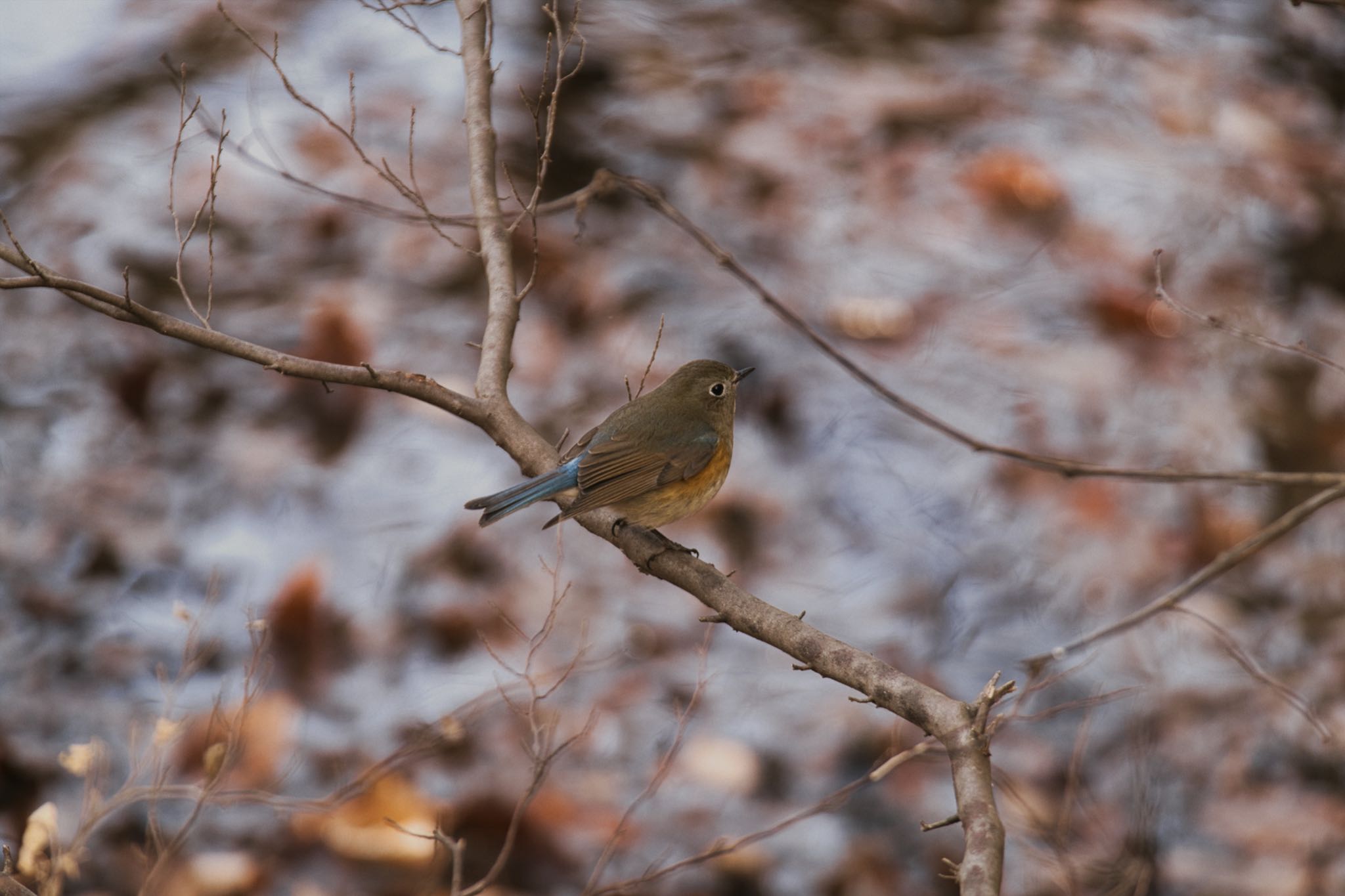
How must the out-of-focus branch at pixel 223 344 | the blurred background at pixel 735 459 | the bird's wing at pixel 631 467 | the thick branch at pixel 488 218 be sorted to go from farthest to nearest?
1. the blurred background at pixel 735 459
2. the bird's wing at pixel 631 467
3. the thick branch at pixel 488 218
4. the out-of-focus branch at pixel 223 344

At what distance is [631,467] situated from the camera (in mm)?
3537

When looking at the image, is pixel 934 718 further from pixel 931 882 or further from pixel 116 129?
pixel 116 129

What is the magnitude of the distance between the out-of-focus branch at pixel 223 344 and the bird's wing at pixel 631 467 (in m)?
0.51

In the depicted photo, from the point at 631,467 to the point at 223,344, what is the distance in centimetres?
129

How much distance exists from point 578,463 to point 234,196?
3391 millimetres

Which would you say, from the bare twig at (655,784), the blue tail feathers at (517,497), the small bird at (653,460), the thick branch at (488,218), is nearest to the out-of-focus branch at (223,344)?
the thick branch at (488,218)

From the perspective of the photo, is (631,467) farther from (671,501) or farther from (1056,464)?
(1056,464)

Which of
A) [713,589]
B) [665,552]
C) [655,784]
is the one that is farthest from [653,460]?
[655,784]

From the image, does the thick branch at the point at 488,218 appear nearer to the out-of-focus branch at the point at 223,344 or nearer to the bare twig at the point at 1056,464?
the out-of-focus branch at the point at 223,344

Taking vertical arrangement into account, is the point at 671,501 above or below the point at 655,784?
above

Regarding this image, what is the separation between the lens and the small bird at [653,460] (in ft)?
10.8

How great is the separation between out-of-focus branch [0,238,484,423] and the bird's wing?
0.51 metres

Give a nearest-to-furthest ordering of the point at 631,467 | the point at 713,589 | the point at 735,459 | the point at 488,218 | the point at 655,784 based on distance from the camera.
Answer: the point at 713,589 → the point at 655,784 → the point at 488,218 → the point at 631,467 → the point at 735,459

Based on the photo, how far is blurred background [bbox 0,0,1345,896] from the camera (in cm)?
388
